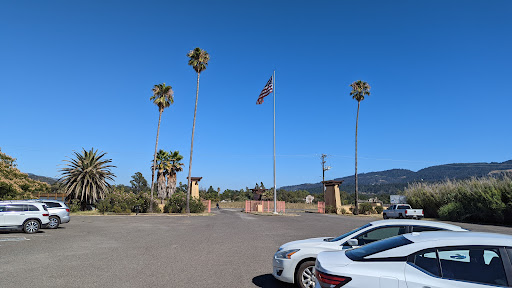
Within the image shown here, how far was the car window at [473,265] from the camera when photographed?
3340 millimetres

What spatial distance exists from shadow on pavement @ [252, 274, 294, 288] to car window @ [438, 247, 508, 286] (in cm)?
397

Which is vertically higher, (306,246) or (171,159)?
(171,159)

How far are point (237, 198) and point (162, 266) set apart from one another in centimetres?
8035

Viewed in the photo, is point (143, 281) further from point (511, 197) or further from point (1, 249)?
point (511, 197)

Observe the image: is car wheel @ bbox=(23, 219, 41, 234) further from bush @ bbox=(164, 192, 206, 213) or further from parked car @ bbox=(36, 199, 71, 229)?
bush @ bbox=(164, 192, 206, 213)

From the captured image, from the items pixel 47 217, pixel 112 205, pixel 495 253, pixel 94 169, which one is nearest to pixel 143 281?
pixel 495 253

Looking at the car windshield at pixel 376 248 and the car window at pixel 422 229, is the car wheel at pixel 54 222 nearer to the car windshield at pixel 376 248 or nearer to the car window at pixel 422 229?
the car window at pixel 422 229

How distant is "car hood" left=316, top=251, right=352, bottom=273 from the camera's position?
376cm

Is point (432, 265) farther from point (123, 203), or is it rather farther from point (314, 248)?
point (123, 203)

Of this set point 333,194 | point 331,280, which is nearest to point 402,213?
point 333,194

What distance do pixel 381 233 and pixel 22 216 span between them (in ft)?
55.6

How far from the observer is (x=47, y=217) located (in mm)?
16938

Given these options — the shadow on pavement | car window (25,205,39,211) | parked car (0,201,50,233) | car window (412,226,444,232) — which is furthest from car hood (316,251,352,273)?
car window (25,205,39,211)

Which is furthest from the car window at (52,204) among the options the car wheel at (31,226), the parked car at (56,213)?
the car wheel at (31,226)
